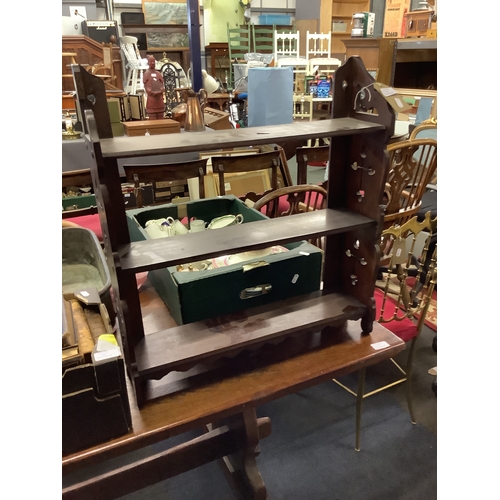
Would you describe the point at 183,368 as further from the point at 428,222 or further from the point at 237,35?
the point at 237,35

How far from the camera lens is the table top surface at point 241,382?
3.09 feet

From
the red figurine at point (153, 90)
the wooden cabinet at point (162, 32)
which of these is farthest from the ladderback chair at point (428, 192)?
the wooden cabinet at point (162, 32)

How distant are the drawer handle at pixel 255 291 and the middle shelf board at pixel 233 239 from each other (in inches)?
7.2

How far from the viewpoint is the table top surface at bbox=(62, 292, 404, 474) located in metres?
0.94

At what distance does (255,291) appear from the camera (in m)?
1.18

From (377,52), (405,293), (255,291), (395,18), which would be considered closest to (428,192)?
(405,293)

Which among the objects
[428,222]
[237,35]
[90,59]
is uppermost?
[237,35]

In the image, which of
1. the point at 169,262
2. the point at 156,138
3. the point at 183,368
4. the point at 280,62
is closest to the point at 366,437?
the point at 183,368

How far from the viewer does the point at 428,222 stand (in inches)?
56.3

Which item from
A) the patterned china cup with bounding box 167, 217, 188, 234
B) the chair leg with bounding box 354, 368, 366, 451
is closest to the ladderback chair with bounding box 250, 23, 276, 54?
the patterned china cup with bounding box 167, 217, 188, 234

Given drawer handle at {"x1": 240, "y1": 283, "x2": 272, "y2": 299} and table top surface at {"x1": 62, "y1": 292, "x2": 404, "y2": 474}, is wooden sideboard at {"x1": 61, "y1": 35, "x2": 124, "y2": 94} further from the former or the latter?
table top surface at {"x1": 62, "y1": 292, "x2": 404, "y2": 474}

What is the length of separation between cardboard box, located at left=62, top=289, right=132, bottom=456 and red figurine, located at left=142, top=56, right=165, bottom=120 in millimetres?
2668

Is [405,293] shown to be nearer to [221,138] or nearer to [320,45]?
[221,138]

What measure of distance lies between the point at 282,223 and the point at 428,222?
0.60m
